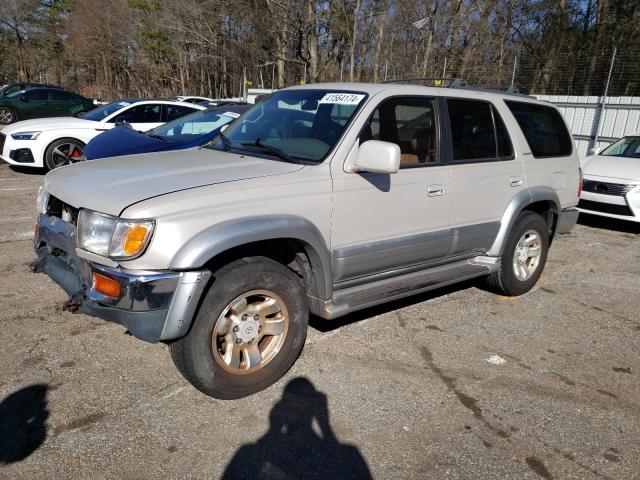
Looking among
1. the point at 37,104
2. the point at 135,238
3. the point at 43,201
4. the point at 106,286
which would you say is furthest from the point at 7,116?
the point at 135,238

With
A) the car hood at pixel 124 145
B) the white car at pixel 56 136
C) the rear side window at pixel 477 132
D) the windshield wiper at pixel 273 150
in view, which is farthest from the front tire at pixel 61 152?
the rear side window at pixel 477 132

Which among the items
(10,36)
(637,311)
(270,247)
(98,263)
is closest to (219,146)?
(270,247)

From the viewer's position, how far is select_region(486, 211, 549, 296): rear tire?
15.6ft

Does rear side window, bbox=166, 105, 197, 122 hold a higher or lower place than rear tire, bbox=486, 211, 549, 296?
higher

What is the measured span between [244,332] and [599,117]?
41.3 ft

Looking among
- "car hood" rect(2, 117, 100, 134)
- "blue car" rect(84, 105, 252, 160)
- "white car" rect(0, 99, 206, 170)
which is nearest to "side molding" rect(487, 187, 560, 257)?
"blue car" rect(84, 105, 252, 160)

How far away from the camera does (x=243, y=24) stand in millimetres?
26219

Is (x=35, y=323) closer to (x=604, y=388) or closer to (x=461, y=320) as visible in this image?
(x=461, y=320)

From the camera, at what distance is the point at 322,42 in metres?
25.6

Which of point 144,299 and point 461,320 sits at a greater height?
point 144,299

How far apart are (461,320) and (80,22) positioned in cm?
3886

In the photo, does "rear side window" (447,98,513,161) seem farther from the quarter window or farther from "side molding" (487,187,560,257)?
"side molding" (487,187,560,257)

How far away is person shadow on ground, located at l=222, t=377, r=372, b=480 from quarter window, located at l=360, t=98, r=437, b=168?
1873 mm

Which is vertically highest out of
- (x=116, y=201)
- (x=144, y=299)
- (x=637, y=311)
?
(x=116, y=201)
